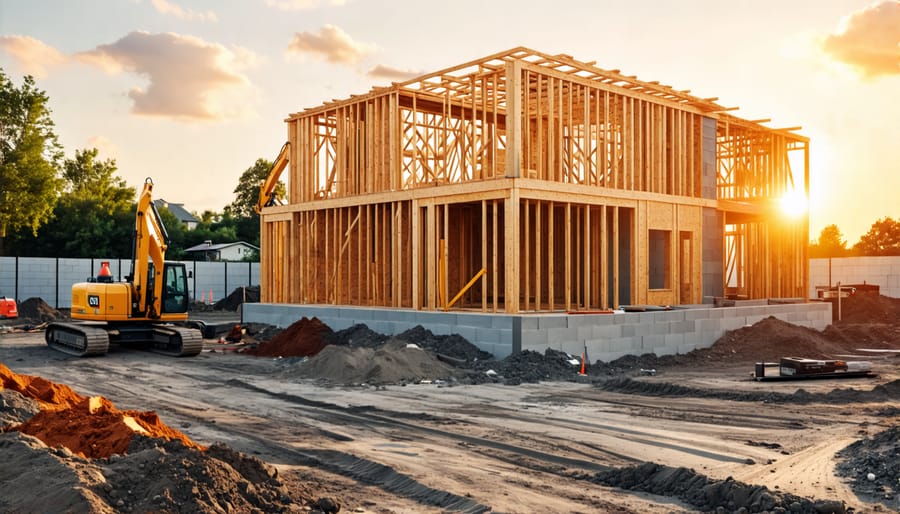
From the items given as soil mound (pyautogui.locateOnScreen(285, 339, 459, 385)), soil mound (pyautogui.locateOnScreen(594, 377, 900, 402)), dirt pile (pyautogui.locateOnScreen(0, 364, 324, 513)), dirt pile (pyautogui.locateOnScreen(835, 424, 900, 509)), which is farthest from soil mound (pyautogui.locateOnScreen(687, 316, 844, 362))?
dirt pile (pyautogui.locateOnScreen(0, 364, 324, 513))

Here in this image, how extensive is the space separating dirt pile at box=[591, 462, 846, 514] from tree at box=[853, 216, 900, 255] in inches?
2167

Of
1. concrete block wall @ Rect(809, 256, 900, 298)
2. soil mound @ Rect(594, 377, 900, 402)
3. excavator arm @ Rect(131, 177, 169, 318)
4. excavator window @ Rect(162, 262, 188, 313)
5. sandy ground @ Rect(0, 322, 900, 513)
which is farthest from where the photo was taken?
concrete block wall @ Rect(809, 256, 900, 298)

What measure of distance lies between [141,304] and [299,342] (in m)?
3.92

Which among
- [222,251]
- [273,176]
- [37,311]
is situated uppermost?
[273,176]

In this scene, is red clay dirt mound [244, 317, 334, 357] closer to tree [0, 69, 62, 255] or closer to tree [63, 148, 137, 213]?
tree [0, 69, 62, 255]

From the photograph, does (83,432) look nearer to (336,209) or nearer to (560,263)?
(336,209)

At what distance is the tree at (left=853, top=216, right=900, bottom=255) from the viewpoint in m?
55.6

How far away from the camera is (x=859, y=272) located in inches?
1210

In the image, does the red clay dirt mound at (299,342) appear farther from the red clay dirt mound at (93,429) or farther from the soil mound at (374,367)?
the red clay dirt mound at (93,429)

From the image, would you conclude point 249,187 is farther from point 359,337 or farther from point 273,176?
point 359,337

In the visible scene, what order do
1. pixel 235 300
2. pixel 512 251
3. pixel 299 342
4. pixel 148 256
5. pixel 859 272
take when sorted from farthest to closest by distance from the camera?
1. pixel 235 300
2. pixel 859 272
3. pixel 299 342
4. pixel 148 256
5. pixel 512 251

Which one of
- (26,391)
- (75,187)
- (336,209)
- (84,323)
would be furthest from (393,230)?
(75,187)

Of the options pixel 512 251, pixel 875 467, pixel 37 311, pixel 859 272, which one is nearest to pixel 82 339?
pixel 512 251

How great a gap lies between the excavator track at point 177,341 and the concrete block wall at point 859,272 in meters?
25.5
